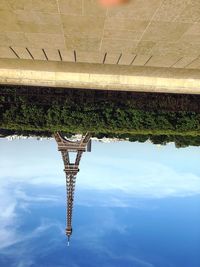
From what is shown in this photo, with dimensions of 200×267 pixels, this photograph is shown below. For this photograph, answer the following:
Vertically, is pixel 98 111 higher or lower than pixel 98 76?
lower

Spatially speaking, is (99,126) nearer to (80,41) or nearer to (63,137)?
(63,137)

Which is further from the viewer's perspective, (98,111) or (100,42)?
(98,111)

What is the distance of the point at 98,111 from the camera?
21609 millimetres

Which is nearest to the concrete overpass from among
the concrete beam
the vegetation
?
the concrete beam

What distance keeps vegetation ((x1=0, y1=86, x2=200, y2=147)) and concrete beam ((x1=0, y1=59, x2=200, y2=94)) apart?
605 cm

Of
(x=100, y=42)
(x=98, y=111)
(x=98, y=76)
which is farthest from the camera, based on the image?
(x=98, y=111)

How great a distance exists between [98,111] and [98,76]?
27.3 feet

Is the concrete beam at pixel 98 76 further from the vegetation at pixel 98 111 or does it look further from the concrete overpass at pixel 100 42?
the vegetation at pixel 98 111

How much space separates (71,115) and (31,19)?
13.4 m

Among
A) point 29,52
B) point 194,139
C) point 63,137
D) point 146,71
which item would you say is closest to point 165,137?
point 194,139

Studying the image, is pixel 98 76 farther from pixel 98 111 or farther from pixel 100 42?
pixel 98 111

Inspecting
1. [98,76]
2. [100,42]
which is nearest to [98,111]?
[98,76]

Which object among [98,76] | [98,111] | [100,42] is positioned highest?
[100,42]

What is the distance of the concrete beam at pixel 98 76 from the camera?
12.7 m
